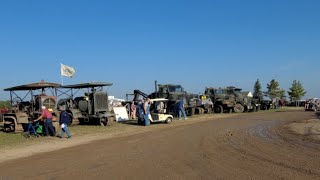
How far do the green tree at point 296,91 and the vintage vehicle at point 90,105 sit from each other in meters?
69.9

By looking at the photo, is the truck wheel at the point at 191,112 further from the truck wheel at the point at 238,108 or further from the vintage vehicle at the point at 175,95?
the truck wheel at the point at 238,108

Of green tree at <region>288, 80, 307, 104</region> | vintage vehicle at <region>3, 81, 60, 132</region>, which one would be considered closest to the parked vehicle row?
vintage vehicle at <region>3, 81, 60, 132</region>

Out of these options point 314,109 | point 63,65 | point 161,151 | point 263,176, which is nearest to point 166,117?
point 63,65

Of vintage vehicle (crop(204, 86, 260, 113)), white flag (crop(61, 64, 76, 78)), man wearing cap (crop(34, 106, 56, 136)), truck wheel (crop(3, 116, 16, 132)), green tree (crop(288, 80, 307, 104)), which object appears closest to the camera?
man wearing cap (crop(34, 106, 56, 136))

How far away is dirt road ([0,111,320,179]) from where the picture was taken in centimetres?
994

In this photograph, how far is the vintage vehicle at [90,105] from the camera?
28.0 meters

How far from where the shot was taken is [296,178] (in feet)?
29.7

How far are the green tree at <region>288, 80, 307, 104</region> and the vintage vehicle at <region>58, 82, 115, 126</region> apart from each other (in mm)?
69913

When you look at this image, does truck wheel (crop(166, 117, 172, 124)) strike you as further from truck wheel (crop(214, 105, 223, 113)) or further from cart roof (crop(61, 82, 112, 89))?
truck wheel (crop(214, 105, 223, 113))

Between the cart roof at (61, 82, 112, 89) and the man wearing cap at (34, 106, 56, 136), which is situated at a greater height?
the cart roof at (61, 82, 112, 89)

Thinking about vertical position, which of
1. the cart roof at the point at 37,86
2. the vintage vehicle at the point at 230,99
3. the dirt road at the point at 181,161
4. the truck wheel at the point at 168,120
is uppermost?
the cart roof at the point at 37,86

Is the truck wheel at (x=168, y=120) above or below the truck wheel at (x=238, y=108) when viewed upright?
below

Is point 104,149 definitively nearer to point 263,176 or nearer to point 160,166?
point 160,166

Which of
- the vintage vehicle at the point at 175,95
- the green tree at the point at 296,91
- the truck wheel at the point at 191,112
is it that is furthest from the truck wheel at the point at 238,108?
the green tree at the point at 296,91
